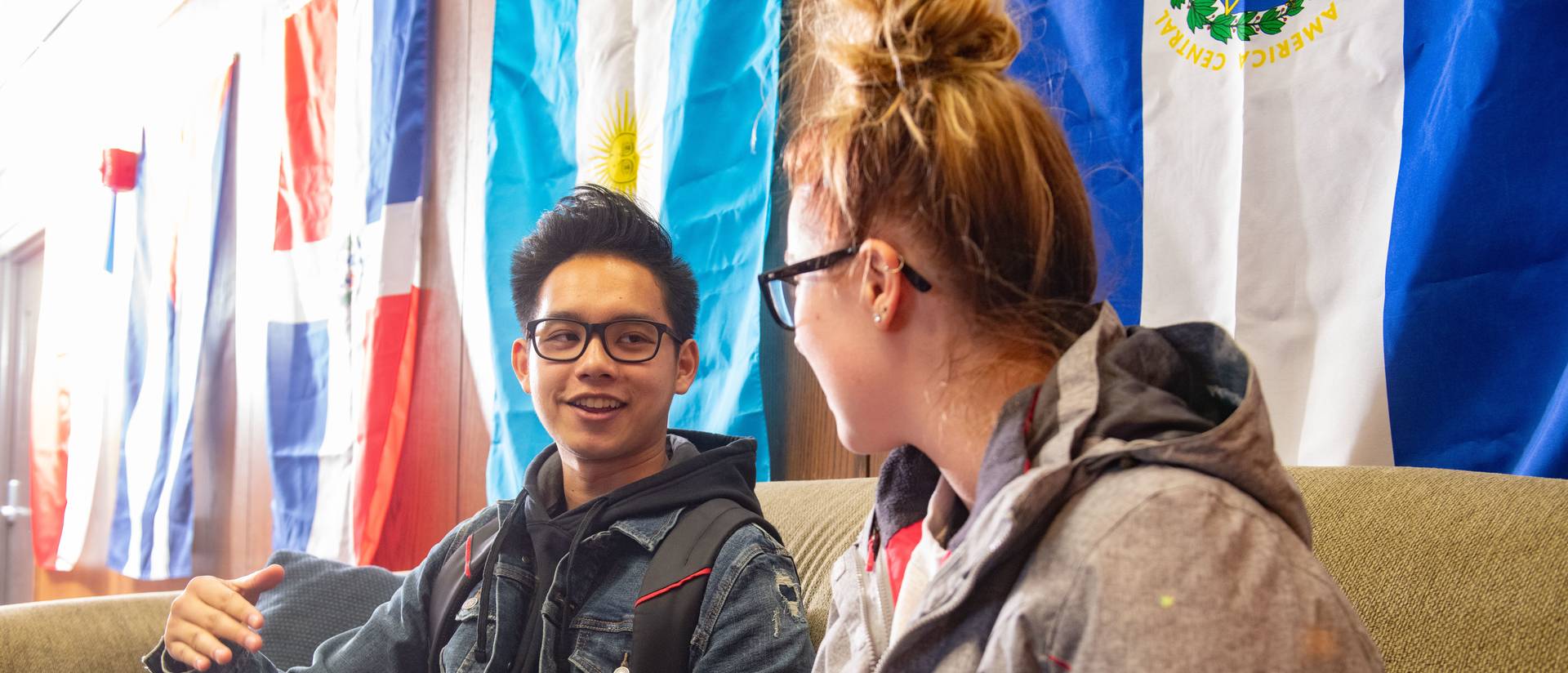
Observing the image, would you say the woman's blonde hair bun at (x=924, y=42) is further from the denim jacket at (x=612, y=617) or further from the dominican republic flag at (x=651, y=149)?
the dominican republic flag at (x=651, y=149)

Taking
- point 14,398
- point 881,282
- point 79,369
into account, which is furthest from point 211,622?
point 14,398

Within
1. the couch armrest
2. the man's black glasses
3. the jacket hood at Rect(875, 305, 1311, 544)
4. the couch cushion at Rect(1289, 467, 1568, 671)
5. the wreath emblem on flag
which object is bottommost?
the couch armrest

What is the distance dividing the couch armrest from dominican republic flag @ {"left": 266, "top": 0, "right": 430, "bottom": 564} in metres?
1.02

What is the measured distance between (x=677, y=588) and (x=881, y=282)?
554 millimetres

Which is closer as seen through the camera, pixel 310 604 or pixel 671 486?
pixel 671 486

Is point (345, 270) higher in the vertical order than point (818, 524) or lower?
higher

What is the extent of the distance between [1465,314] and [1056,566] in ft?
2.22

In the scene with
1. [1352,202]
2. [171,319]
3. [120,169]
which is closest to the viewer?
[1352,202]

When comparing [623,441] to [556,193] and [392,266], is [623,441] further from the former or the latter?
[392,266]

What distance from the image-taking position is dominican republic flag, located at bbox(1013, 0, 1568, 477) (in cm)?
102

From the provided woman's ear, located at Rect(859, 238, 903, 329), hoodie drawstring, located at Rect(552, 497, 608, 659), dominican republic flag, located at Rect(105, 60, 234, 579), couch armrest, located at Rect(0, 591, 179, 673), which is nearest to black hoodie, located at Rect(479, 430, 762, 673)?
hoodie drawstring, located at Rect(552, 497, 608, 659)

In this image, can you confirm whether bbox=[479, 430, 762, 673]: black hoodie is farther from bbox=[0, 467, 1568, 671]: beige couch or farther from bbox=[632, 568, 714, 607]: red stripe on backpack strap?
bbox=[0, 467, 1568, 671]: beige couch

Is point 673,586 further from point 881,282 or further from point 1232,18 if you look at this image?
point 1232,18

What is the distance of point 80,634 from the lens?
1718 millimetres
